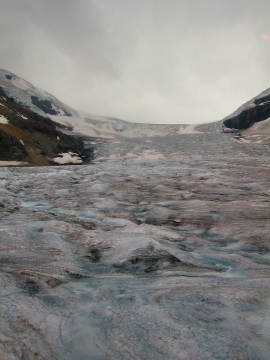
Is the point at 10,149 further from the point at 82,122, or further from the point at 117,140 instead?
the point at 82,122

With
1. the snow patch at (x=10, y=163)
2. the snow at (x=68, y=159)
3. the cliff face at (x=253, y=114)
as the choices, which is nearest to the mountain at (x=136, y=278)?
the snow patch at (x=10, y=163)

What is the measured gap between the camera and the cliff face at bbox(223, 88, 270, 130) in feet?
299

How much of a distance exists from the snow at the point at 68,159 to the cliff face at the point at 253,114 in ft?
241

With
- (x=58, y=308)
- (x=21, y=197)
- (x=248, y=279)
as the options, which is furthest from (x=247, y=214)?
(x=21, y=197)

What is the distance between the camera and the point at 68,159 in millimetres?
48844

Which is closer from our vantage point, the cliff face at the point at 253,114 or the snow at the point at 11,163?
the snow at the point at 11,163

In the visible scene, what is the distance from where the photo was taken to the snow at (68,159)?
150ft

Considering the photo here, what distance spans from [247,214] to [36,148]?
43.0 metres

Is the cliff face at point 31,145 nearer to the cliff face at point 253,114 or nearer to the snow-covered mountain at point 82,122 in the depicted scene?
the cliff face at point 253,114

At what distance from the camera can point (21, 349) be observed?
2256 millimetres

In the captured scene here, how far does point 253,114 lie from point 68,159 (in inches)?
3050

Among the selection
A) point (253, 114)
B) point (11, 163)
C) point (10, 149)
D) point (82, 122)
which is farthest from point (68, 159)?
point (82, 122)

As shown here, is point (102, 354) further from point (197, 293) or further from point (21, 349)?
point (197, 293)

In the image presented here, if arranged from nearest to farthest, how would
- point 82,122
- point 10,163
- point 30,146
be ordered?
1. point 10,163
2. point 30,146
3. point 82,122
